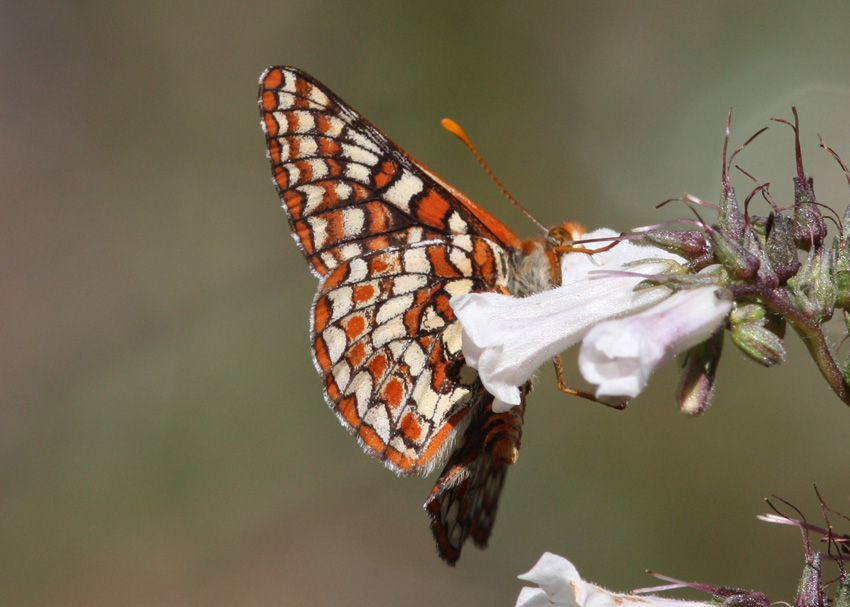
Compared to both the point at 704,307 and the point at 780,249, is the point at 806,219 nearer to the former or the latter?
the point at 780,249

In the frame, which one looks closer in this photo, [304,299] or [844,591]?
[844,591]

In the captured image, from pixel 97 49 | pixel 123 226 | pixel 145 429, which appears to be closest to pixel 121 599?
pixel 145 429

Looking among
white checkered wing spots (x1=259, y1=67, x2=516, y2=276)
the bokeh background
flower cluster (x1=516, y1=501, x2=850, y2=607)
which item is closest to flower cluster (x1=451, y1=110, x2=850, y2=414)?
flower cluster (x1=516, y1=501, x2=850, y2=607)

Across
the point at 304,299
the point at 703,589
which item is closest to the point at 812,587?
the point at 703,589

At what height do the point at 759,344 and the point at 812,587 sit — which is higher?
the point at 759,344

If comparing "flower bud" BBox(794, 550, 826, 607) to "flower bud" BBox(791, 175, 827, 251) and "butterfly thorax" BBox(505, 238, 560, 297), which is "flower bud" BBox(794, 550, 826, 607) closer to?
"flower bud" BBox(791, 175, 827, 251)
